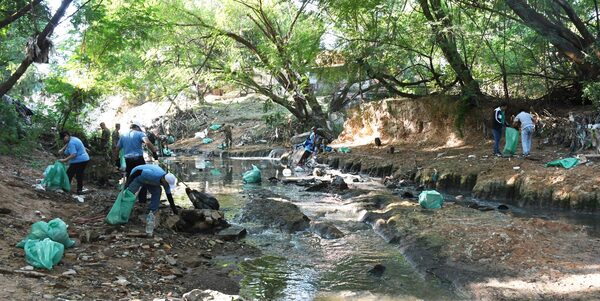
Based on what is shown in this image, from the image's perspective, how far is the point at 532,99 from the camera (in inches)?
630

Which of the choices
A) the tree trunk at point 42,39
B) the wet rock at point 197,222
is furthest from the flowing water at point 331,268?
the tree trunk at point 42,39

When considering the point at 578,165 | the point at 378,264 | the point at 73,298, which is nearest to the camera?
the point at 73,298

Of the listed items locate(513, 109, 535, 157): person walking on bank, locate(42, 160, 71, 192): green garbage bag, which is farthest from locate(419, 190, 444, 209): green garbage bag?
locate(42, 160, 71, 192): green garbage bag

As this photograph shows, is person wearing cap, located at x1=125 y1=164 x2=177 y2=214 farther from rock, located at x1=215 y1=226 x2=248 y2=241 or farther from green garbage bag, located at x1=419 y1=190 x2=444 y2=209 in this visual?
green garbage bag, located at x1=419 y1=190 x2=444 y2=209

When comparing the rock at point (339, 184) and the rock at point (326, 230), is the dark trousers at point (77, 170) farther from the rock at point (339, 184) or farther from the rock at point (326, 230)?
the rock at point (339, 184)

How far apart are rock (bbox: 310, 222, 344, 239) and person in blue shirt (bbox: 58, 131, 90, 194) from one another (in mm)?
4920

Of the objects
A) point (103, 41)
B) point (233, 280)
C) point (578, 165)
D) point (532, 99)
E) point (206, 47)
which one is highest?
point (206, 47)

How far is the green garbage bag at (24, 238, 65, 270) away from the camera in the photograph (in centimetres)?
468

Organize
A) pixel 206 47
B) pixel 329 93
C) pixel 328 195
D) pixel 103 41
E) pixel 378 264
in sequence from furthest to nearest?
pixel 329 93
pixel 206 47
pixel 103 41
pixel 328 195
pixel 378 264

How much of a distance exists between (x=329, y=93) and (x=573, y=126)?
58.4 feet

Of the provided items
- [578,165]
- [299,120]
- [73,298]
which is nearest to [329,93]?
[299,120]

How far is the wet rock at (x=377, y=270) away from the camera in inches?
233

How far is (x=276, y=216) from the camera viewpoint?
890 centimetres

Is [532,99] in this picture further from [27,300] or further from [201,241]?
[27,300]
